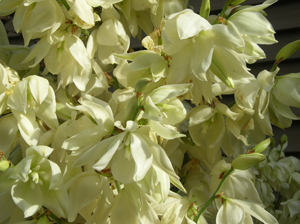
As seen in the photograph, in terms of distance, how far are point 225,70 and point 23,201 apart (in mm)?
315

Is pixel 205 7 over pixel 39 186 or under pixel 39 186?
over

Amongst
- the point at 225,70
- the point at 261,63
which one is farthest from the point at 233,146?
the point at 261,63

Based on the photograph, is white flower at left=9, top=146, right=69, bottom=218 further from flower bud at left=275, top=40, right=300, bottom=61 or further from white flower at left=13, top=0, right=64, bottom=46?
flower bud at left=275, top=40, right=300, bottom=61

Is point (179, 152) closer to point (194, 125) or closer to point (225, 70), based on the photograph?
point (194, 125)

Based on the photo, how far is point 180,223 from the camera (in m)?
0.52

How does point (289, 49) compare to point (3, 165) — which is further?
point (289, 49)

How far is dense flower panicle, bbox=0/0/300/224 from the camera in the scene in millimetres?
423

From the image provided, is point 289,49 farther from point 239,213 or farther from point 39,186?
point 39,186

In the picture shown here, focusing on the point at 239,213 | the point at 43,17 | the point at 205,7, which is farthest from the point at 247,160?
the point at 43,17

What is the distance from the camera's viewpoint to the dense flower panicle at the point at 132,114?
0.42 m

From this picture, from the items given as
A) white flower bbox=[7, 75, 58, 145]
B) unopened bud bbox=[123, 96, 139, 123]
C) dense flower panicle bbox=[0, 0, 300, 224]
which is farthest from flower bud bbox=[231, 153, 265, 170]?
white flower bbox=[7, 75, 58, 145]

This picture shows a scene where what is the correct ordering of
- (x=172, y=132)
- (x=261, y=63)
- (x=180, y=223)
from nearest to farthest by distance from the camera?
1. (x=172, y=132)
2. (x=180, y=223)
3. (x=261, y=63)

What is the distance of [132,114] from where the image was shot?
16.4 inches

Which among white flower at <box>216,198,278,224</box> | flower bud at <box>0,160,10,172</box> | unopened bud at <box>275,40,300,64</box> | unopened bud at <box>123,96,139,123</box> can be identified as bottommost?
white flower at <box>216,198,278,224</box>
